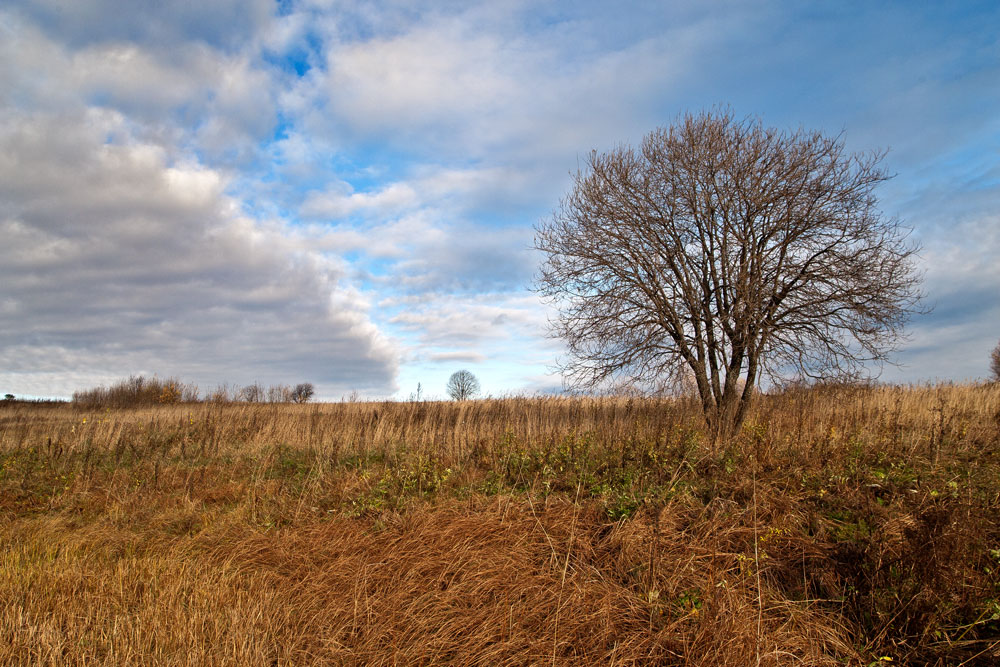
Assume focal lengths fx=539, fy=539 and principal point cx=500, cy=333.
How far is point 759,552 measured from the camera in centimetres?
447

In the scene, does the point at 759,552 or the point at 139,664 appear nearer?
the point at 139,664

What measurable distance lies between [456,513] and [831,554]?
341 centimetres

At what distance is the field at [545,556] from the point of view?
3.55 m

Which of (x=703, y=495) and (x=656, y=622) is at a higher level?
(x=703, y=495)

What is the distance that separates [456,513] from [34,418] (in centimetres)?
2665

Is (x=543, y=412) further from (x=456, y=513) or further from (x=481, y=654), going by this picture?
(x=481, y=654)

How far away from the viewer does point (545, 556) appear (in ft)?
15.0

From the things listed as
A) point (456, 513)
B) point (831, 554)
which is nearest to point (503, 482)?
point (456, 513)

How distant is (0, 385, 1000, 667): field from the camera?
3.55m

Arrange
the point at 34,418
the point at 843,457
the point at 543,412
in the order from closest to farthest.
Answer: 1. the point at 843,457
2. the point at 543,412
3. the point at 34,418

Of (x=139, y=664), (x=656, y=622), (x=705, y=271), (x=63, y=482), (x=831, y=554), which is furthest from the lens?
(x=705, y=271)

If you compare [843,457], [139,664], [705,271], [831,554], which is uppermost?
[705,271]

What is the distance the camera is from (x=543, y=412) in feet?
37.6

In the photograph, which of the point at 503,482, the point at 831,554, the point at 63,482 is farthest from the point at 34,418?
the point at 831,554
